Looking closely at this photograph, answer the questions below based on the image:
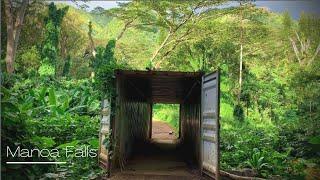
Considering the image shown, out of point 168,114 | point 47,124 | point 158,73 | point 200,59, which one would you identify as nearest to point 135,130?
point 47,124

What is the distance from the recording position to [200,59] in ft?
82.8

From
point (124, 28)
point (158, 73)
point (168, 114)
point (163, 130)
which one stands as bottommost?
point (163, 130)

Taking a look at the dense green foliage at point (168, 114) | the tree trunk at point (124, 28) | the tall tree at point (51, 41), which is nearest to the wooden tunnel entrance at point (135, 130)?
Answer: the tall tree at point (51, 41)

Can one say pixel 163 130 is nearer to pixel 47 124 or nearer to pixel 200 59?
pixel 200 59

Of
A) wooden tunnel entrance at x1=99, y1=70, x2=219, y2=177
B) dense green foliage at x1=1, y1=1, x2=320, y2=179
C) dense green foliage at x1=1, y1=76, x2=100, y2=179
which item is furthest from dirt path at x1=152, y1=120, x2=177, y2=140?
wooden tunnel entrance at x1=99, y1=70, x2=219, y2=177

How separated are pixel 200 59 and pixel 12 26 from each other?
35.3ft

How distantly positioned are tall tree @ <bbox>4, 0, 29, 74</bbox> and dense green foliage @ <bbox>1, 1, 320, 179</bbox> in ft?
1.93

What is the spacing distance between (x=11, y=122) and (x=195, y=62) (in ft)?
67.8

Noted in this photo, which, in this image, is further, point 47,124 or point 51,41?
point 51,41

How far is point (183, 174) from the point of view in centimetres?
901

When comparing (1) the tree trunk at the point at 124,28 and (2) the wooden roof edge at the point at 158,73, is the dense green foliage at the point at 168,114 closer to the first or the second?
(1) the tree trunk at the point at 124,28

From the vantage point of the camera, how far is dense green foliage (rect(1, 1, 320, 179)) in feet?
42.4

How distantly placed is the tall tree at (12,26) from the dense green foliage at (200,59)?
1.93 feet

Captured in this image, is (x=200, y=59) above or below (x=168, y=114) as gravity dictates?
above
